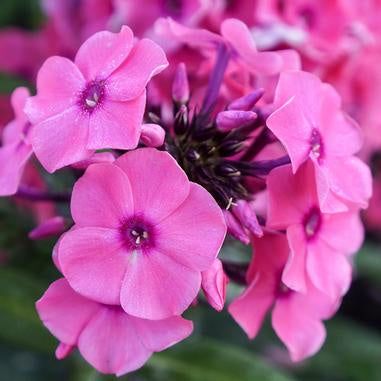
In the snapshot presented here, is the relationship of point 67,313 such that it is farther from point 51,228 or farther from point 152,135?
point 152,135

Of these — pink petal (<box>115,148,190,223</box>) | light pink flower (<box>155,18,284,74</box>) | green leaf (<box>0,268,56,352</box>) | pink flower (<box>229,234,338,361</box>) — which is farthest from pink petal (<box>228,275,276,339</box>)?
green leaf (<box>0,268,56,352</box>)

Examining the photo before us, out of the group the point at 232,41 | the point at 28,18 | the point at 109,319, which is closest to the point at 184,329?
the point at 109,319

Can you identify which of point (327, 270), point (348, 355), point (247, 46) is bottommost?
point (348, 355)

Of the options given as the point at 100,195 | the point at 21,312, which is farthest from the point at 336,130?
the point at 21,312

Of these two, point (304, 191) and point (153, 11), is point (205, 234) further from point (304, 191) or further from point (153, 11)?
point (153, 11)

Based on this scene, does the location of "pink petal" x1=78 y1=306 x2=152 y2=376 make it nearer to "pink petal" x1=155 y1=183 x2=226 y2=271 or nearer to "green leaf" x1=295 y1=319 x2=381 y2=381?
"pink petal" x1=155 y1=183 x2=226 y2=271

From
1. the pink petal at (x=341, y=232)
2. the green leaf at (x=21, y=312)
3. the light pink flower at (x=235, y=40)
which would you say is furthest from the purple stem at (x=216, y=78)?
the green leaf at (x=21, y=312)

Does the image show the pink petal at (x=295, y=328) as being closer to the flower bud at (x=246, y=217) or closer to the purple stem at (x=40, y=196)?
the flower bud at (x=246, y=217)
